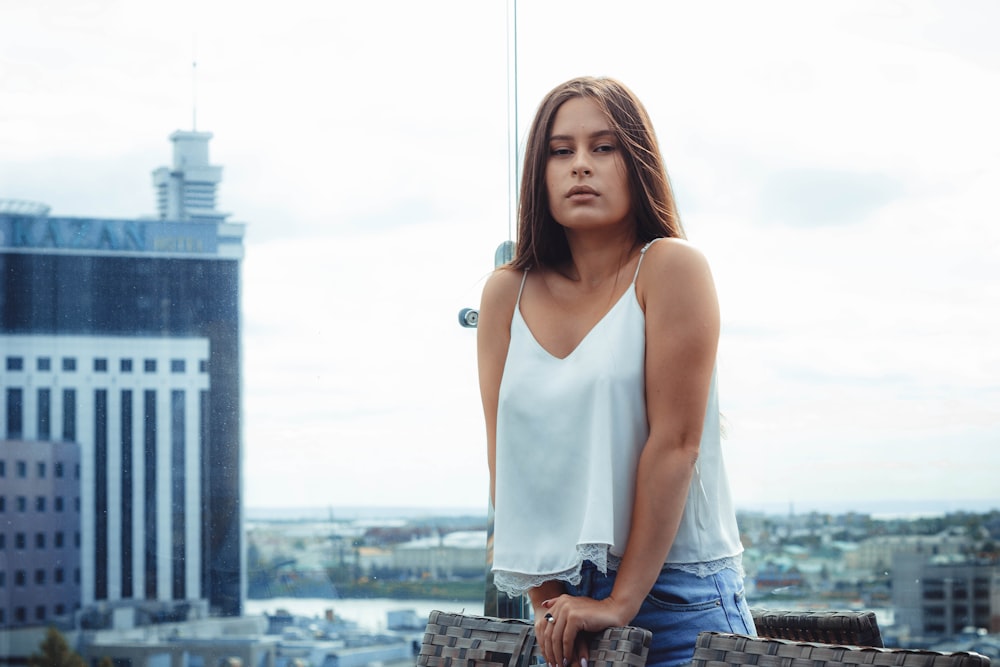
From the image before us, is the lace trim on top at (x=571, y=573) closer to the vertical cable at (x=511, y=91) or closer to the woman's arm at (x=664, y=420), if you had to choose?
the woman's arm at (x=664, y=420)

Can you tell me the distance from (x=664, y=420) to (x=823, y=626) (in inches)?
21.2

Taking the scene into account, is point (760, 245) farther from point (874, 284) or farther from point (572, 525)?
point (572, 525)

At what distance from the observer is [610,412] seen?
119cm

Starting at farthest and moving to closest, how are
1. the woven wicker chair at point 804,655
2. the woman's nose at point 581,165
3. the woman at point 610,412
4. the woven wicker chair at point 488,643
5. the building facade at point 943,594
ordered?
the building facade at point 943,594 < the woman's nose at point 581,165 < the woman at point 610,412 < the woven wicker chair at point 488,643 < the woven wicker chair at point 804,655

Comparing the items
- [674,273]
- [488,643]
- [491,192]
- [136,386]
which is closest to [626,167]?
[674,273]

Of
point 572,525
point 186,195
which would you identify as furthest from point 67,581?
point 572,525

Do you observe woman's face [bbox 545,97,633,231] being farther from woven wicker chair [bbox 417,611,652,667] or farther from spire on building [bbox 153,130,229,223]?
spire on building [bbox 153,130,229,223]

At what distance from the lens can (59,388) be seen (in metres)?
2.31

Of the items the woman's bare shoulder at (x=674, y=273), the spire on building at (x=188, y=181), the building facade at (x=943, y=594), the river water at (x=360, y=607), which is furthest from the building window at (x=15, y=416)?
the building facade at (x=943, y=594)

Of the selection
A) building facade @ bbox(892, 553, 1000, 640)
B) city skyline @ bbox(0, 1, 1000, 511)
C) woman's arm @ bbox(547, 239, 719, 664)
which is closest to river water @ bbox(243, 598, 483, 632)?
city skyline @ bbox(0, 1, 1000, 511)

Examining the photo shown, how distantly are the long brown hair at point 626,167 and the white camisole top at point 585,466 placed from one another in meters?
0.08

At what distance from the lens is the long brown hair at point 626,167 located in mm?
1304

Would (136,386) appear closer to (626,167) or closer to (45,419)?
(45,419)

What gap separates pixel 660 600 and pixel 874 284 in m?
1.58
